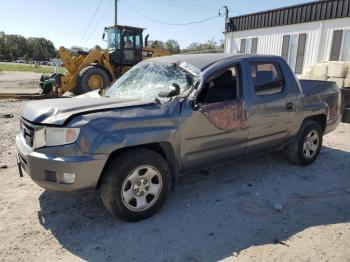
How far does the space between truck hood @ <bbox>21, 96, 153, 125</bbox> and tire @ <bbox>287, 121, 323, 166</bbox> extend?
2.90 m

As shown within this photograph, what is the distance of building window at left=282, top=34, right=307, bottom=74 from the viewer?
55.0 feet

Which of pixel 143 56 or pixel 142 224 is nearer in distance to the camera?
pixel 142 224

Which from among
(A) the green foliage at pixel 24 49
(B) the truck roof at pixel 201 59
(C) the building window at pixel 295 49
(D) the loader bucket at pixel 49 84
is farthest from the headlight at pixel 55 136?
(A) the green foliage at pixel 24 49

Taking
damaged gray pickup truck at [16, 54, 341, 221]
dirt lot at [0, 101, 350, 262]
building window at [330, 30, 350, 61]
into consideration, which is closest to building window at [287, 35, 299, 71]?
building window at [330, 30, 350, 61]

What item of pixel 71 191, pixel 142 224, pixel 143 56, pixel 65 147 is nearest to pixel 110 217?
pixel 142 224

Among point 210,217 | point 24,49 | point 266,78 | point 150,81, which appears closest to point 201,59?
point 150,81

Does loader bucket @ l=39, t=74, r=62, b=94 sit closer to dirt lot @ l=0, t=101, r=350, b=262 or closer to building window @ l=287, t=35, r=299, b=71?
dirt lot @ l=0, t=101, r=350, b=262

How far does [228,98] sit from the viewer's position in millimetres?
4383

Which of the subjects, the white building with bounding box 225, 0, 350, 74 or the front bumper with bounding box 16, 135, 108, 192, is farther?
the white building with bounding box 225, 0, 350, 74

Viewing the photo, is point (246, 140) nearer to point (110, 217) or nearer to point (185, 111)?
point (185, 111)

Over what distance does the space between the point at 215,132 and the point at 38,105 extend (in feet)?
6.83

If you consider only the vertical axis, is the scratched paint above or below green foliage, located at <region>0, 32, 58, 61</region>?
below

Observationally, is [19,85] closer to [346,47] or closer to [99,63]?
[99,63]

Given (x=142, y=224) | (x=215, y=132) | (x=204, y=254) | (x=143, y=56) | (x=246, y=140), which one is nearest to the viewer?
(x=204, y=254)
